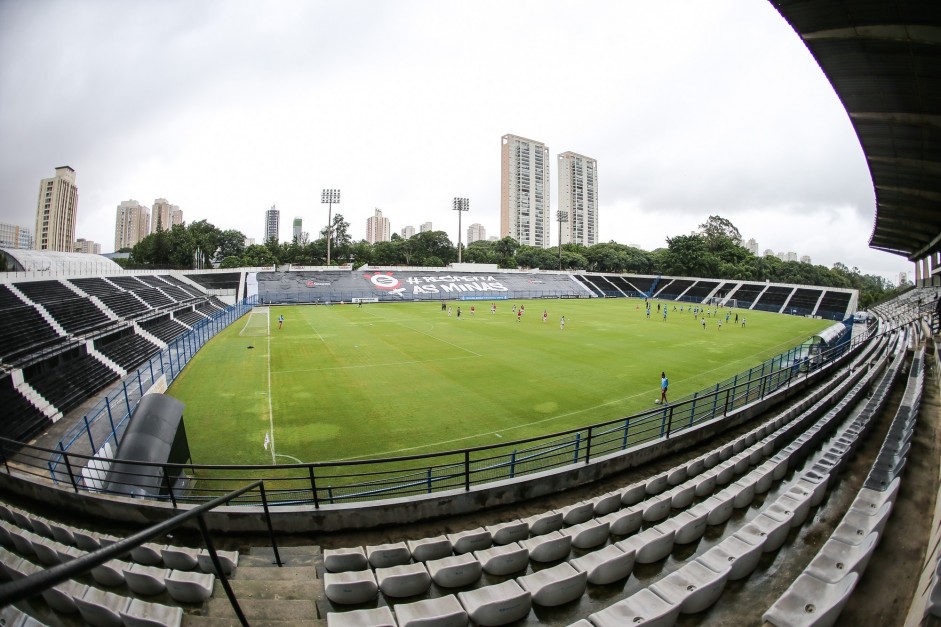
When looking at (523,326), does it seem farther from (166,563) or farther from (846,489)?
(166,563)

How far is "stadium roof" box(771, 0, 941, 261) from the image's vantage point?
8273 millimetres

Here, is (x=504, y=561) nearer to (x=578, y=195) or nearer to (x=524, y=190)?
(x=524, y=190)

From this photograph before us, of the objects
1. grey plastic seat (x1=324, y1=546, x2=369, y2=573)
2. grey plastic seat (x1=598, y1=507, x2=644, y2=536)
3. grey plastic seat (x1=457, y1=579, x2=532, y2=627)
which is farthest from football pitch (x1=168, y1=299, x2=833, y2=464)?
grey plastic seat (x1=457, y1=579, x2=532, y2=627)

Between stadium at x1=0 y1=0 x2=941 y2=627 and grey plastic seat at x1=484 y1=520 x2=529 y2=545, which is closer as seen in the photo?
stadium at x1=0 y1=0 x2=941 y2=627

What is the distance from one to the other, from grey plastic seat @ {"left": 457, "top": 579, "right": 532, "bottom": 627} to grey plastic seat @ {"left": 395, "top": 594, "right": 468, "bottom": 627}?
0.11 meters

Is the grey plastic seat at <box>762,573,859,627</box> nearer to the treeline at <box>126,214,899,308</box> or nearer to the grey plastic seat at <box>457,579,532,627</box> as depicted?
the grey plastic seat at <box>457,579,532,627</box>

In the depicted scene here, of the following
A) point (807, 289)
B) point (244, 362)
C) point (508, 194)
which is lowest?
point (244, 362)

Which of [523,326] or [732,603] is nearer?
[732,603]

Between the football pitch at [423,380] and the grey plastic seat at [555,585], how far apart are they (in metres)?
7.82

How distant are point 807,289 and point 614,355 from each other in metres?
62.8

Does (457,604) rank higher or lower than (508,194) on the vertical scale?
lower

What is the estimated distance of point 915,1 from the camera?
7488 mm

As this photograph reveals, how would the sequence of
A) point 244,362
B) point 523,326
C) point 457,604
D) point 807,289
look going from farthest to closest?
point 807,289
point 523,326
point 244,362
point 457,604

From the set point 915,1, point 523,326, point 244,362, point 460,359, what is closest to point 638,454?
point 915,1
